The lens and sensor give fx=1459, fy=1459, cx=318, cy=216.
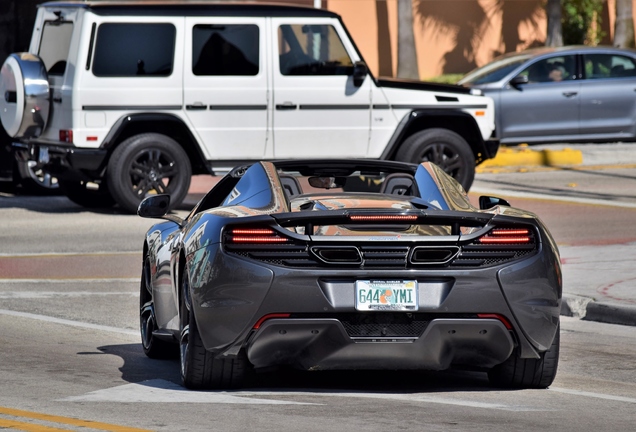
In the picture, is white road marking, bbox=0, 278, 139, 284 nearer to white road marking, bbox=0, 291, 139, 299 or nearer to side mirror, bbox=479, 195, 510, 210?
white road marking, bbox=0, 291, 139, 299

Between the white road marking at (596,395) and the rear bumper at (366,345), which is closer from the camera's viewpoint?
the rear bumper at (366,345)

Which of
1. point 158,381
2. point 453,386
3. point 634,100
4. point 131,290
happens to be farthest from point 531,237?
point 634,100

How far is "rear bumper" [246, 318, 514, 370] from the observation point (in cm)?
675

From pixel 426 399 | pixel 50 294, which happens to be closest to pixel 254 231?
pixel 426 399

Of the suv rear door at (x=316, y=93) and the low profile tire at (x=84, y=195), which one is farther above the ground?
the suv rear door at (x=316, y=93)

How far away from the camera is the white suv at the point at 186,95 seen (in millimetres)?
16094

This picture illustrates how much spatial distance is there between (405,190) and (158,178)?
28.4 feet

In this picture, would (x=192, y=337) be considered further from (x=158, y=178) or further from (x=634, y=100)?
(x=634, y=100)

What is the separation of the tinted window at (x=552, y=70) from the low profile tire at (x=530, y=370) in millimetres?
15173

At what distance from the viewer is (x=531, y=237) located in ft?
23.1

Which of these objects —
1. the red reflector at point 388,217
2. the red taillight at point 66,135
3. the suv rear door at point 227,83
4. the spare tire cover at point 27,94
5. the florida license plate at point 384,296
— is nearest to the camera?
the florida license plate at point 384,296

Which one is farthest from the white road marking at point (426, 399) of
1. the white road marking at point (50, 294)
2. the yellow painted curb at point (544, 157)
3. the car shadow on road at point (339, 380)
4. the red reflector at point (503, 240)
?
the yellow painted curb at point (544, 157)

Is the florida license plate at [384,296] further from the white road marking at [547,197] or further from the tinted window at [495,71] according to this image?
the tinted window at [495,71]

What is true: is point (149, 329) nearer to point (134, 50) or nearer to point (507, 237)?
point (507, 237)
